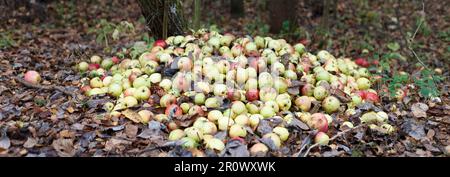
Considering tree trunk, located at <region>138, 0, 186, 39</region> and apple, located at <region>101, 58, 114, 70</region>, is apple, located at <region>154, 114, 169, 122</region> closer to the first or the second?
apple, located at <region>101, 58, 114, 70</region>

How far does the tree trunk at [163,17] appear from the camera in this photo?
597cm

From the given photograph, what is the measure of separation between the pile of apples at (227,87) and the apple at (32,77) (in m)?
0.51

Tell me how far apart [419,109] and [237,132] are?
201 cm

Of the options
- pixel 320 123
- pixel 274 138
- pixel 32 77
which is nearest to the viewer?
pixel 274 138

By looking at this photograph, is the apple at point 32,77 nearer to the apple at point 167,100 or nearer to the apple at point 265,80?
the apple at point 167,100

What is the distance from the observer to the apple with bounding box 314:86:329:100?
4531 millimetres

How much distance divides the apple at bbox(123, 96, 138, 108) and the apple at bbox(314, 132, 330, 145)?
1.60 meters

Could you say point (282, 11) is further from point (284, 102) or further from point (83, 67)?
point (284, 102)

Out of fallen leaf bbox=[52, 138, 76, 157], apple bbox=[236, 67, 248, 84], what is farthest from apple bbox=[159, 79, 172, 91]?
fallen leaf bbox=[52, 138, 76, 157]

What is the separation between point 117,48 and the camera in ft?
22.3

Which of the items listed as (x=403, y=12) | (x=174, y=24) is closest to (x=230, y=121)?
(x=174, y=24)

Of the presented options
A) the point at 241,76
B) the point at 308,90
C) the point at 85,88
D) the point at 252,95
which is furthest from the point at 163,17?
the point at 308,90
